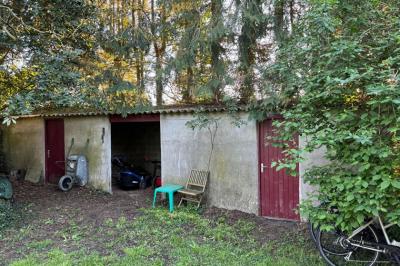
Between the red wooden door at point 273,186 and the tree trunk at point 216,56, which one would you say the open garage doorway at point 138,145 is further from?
the red wooden door at point 273,186

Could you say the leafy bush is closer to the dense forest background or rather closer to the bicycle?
the bicycle

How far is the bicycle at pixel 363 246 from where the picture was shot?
391 centimetres

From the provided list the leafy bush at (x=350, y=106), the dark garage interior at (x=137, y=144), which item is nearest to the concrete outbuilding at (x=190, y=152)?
the dark garage interior at (x=137, y=144)

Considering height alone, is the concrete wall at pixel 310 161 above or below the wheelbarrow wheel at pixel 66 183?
Answer: above

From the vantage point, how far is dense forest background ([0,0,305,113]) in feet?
21.1

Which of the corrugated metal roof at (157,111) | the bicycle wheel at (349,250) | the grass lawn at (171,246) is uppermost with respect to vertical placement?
the corrugated metal roof at (157,111)

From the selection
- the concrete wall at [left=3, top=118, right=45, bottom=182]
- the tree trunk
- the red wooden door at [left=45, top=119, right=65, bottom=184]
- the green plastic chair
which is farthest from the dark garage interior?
the tree trunk

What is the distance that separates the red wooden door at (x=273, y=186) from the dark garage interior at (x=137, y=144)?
5.46 meters

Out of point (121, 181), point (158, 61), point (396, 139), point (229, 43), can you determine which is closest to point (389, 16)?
point (396, 139)

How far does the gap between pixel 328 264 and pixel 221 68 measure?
171 inches

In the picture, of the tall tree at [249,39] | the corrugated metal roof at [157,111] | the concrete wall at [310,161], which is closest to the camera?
the concrete wall at [310,161]

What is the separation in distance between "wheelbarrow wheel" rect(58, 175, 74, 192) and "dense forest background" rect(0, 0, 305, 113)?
270 cm

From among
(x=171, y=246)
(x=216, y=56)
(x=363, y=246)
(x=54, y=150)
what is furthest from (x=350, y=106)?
(x=54, y=150)

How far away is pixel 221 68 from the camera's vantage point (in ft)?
24.2
